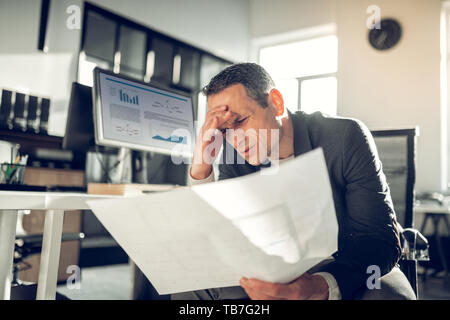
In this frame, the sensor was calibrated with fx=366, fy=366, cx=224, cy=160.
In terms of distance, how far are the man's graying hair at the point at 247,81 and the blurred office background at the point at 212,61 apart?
6.22ft

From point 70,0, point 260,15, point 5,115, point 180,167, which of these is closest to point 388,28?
point 260,15

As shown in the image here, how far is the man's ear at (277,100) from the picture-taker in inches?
35.6

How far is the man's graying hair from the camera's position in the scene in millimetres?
861

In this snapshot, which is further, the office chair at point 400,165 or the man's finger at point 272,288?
the office chair at point 400,165

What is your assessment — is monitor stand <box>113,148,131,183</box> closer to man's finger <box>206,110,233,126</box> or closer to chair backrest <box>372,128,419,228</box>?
man's finger <box>206,110,233,126</box>

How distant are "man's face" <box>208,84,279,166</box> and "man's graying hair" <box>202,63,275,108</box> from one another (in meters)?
0.01

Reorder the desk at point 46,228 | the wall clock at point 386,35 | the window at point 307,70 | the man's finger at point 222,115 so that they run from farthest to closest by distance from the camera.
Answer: the window at point 307,70, the wall clock at point 386,35, the man's finger at point 222,115, the desk at point 46,228

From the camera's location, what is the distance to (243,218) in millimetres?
468

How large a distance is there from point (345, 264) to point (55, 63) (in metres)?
3.74

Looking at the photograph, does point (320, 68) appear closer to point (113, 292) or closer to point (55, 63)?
point (55, 63)

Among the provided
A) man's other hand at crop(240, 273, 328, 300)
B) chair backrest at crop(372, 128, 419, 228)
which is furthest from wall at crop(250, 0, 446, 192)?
man's other hand at crop(240, 273, 328, 300)

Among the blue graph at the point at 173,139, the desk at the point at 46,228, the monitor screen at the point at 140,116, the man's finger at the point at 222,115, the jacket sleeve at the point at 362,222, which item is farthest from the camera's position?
the blue graph at the point at 173,139

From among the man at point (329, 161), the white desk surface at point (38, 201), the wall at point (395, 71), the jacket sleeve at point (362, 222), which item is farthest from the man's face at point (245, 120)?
the wall at point (395, 71)

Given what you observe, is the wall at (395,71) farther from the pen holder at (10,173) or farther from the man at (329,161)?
the pen holder at (10,173)
